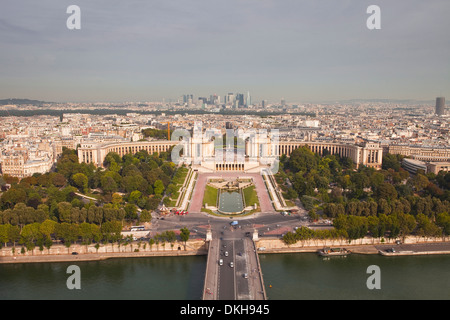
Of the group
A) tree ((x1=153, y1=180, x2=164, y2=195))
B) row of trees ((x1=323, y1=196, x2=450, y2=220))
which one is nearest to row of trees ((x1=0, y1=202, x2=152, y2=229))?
tree ((x1=153, y1=180, x2=164, y2=195))

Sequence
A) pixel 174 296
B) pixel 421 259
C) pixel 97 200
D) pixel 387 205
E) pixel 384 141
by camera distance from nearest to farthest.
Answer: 1. pixel 174 296
2. pixel 421 259
3. pixel 387 205
4. pixel 97 200
5. pixel 384 141

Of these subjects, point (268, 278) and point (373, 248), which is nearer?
point (268, 278)

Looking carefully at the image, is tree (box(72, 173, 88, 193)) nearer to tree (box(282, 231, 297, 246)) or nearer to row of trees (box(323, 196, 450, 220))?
tree (box(282, 231, 297, 246))

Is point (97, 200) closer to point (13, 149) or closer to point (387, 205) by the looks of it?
point (13, 149)

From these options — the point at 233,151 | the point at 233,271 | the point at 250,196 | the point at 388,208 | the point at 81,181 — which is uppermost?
the point at 233,151

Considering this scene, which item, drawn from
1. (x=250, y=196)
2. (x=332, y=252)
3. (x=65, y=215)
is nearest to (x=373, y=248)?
(x=332, y=252)

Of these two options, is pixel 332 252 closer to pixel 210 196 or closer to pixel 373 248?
pixel 373 248

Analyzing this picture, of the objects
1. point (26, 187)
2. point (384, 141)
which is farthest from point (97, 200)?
point (384, 141)
